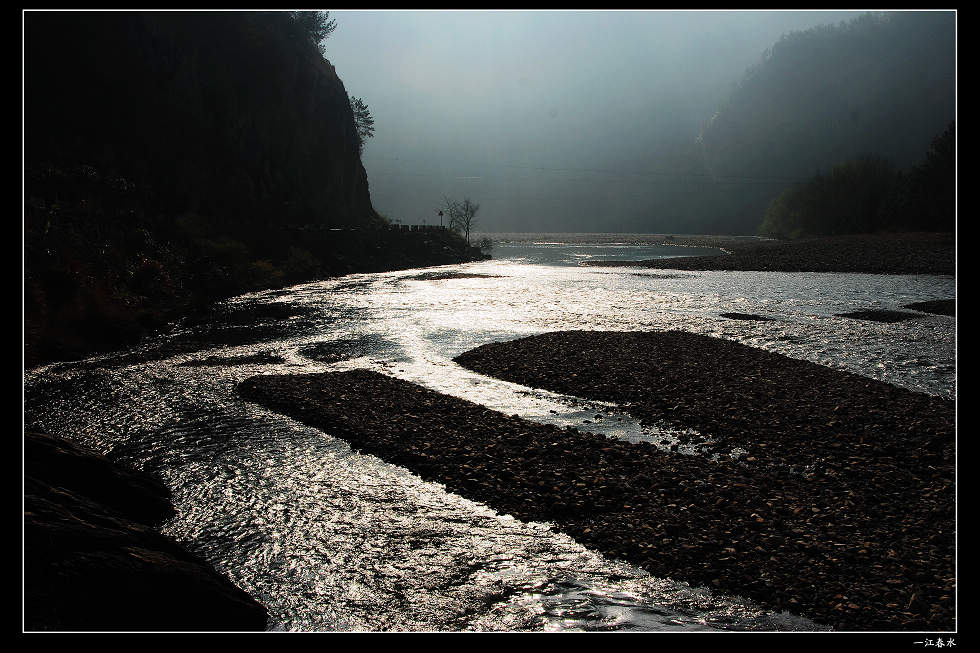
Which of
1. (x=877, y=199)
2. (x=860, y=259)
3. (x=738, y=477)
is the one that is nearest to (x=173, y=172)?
(x=738, y=477)

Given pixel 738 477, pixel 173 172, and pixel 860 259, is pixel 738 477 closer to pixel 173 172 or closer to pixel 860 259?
pixel 173 172

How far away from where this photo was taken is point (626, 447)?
15.1 metres

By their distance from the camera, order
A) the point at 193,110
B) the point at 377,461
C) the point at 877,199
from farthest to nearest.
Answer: the point at 877,199 < the point at 193,110 < the point at 377,461

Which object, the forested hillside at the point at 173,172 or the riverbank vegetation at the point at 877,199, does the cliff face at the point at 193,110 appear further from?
the riverbank vegetation at the point at 877,199

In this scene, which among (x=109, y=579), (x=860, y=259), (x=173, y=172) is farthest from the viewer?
(x=860, y=259)

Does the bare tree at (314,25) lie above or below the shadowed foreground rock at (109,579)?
above

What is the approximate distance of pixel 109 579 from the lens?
7.74 metres

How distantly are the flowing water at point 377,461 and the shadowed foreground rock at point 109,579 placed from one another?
997 mm

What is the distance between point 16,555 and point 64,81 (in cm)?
6831

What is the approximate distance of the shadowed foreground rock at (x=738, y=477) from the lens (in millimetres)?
9617

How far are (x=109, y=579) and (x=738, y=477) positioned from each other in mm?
10991

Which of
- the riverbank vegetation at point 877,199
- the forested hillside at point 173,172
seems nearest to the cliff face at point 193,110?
the forested hillside at point 173,172
